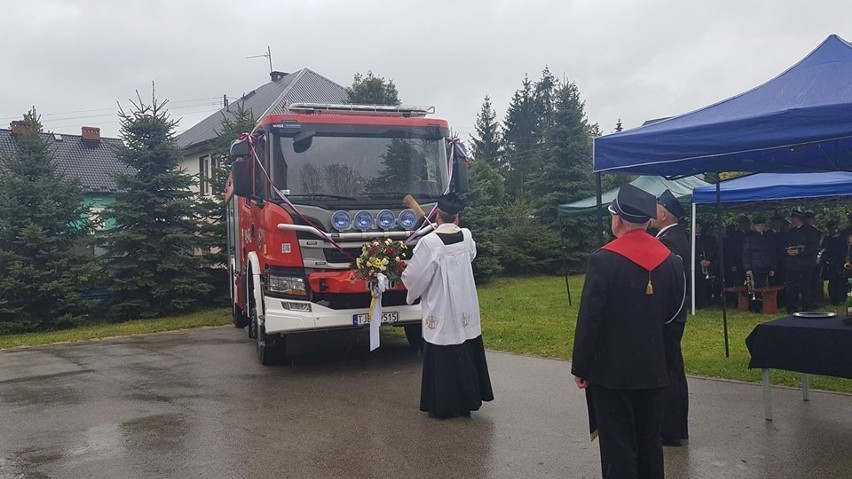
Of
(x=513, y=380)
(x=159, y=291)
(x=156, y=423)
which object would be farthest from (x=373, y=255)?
(x=159, y=291)

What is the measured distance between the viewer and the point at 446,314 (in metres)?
6.36

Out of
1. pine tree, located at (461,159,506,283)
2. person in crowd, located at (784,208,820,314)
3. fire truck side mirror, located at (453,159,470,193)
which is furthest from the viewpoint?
pine tree, located at (461,159,506,283)

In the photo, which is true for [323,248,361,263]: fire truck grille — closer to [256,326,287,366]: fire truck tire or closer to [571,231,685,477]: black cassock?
→ [256,326,287,366]: fire truck tire

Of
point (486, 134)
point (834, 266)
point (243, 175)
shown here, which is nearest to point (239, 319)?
point (243, 175)

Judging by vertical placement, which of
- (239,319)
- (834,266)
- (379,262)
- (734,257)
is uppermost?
(379,262)

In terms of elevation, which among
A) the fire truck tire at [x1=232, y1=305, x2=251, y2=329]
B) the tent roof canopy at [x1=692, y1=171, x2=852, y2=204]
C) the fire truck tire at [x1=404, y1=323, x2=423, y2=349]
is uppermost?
the tent roof canopy at [x1=692, y1=171, x2=852, y2=204]

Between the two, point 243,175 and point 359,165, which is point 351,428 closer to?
point 359,165

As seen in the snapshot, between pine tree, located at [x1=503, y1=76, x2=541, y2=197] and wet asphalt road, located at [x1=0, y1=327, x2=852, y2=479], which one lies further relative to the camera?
pine tree, located at [x1=503, y1=76, x2=541, y2=197]

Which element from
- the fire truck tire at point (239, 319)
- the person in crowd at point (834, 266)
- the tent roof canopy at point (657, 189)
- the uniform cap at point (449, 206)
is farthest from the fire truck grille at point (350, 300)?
the person in crowd at point (834, 266)

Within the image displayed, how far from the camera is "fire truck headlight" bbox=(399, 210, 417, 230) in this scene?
27.9 ft

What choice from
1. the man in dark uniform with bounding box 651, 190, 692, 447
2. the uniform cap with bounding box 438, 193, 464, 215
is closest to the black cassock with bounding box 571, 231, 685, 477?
the man in dark uniform with bounding box 651, 190, 692, 447

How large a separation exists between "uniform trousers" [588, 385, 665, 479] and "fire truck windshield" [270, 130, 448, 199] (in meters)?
5.04

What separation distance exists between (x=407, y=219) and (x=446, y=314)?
7.88 ft

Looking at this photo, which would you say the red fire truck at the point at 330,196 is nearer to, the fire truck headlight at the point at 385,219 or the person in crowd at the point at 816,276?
the fire truck headlight at the point at 385,219
